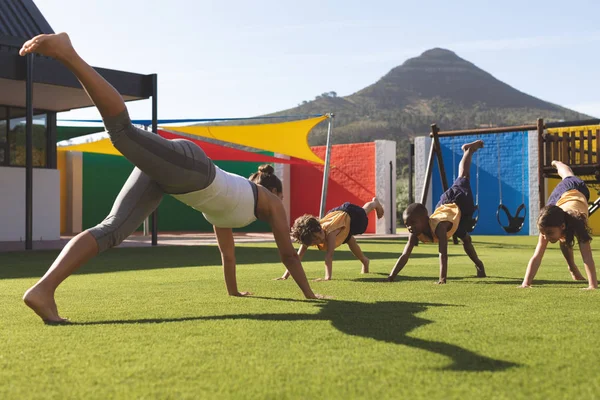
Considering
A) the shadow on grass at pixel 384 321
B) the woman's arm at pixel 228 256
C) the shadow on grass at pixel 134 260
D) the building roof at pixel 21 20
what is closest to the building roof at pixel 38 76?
the building roof at pixel 21 20

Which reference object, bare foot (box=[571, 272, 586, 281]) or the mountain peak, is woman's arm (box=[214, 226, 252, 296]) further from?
the mountain peak

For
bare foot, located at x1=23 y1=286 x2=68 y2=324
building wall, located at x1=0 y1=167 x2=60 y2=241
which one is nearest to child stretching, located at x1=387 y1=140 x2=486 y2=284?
bare foot, located at x1=23 y1=286 x2=68 y2=324

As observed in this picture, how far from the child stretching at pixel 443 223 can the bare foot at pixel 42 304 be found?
118 inches

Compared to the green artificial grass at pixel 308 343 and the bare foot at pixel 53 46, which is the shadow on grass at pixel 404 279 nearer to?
the green artificial grass at pixel 308 343

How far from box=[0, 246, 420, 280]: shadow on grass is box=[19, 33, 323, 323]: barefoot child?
322 cm

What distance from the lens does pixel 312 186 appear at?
22.9 m

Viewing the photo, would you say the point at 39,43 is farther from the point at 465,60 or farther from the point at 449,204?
the point at 465,60

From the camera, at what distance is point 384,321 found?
3.62 meters

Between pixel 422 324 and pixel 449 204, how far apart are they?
3.19m

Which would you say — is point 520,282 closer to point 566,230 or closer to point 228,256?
point 566,230

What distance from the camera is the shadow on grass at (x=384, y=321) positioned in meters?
2.60

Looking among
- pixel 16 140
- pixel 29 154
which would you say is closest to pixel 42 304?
pixel 29 154

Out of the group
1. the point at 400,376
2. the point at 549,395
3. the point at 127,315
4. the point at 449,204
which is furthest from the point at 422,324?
the point at 449,204

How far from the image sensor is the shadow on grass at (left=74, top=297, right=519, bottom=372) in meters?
2.60
